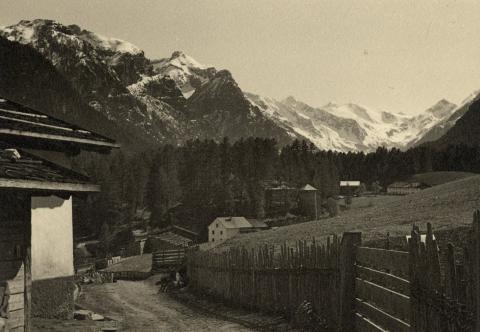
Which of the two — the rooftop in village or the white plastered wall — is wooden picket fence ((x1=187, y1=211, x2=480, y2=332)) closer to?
the white plastered wall

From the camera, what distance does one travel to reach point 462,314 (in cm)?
524

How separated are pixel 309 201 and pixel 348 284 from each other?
405 ft

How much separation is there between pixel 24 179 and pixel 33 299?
621 centimetres

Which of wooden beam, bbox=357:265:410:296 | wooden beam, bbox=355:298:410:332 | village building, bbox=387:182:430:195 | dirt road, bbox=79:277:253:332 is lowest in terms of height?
dirt road, bbox=79:277:253:332

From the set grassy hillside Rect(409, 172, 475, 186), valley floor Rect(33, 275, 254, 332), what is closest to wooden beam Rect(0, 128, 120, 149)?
valley floor Rect(33, 275, 254, 332)

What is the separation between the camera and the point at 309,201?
133375mm

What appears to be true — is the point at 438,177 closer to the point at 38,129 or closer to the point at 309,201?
the point at 309,201

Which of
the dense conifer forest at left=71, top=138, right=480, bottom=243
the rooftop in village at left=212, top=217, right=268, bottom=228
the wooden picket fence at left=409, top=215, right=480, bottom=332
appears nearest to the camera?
the wooden picket fence at left=409, top=215, right=480, bottom=332

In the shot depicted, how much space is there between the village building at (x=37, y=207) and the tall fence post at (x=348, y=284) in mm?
4570

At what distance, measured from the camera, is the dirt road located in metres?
16.8

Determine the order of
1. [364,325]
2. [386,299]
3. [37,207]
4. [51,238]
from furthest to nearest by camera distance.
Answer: [51,238] → [37,207] → [364,325] → [386,299]

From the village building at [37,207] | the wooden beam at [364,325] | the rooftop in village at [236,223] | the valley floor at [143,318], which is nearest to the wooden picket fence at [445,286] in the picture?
the wooden beam at [364,325]

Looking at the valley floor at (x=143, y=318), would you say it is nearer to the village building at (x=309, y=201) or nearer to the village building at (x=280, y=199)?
the village building at (x=309, y=201)

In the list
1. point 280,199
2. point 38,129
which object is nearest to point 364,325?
point 38,129
